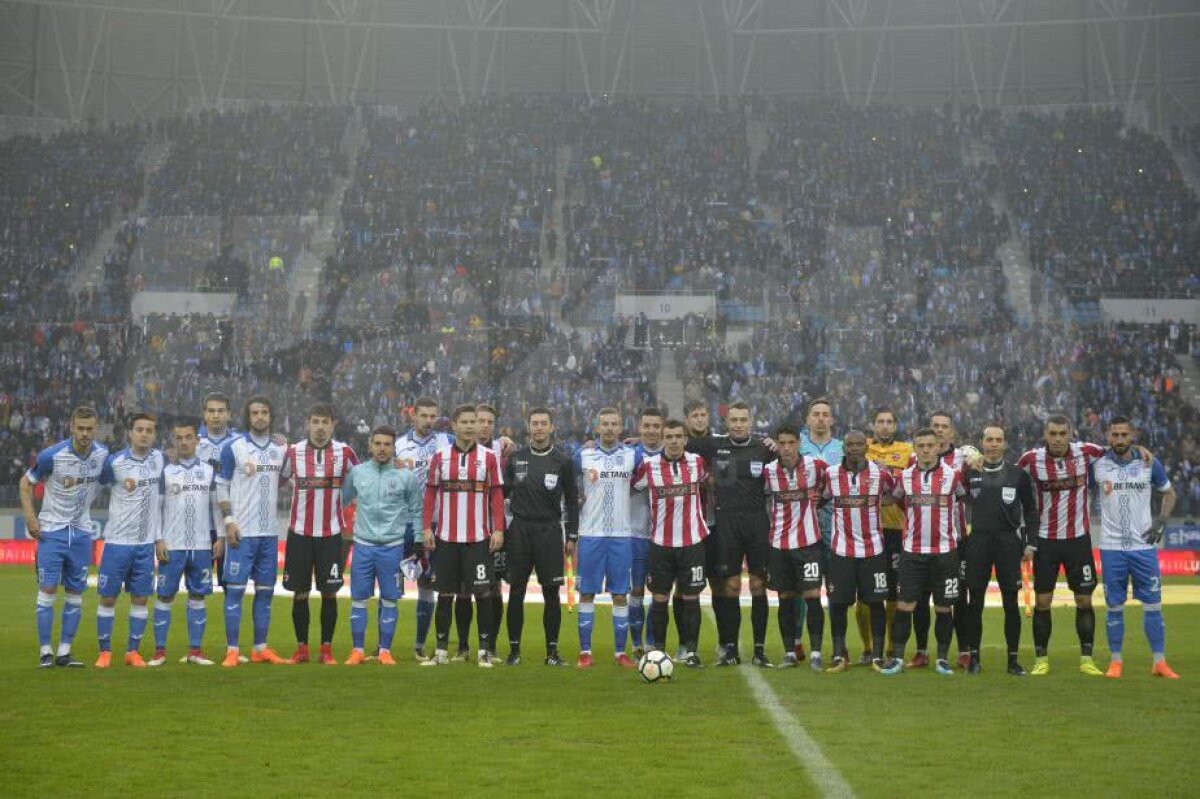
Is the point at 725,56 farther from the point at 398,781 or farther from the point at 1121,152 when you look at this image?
the point at 398,781

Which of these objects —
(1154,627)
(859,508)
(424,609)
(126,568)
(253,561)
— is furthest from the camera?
(424,609)

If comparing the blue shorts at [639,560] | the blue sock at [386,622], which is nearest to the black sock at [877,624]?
the blue shorts at [639,560]

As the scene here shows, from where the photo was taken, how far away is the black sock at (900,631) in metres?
12.2

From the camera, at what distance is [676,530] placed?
12305mm

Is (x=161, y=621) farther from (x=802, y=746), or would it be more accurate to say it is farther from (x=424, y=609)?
(x=802, y=746)

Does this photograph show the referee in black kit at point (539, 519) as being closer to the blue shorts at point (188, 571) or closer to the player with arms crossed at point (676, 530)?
the player with arms crossed at point (676, 530)

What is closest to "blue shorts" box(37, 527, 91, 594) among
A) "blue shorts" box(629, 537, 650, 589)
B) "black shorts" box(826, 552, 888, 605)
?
"blue shorts" box(629, 537, 650, 589)

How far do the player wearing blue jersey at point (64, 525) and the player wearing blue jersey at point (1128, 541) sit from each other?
8585 millimetres

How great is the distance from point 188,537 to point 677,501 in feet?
14.0

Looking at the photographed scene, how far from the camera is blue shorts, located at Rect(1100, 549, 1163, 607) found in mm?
12070

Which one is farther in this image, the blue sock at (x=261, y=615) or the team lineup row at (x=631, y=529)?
the blue sock at (x=261, y=615)

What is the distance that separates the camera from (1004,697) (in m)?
10.7

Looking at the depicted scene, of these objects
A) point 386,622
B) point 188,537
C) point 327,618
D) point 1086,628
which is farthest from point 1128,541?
point 188,537

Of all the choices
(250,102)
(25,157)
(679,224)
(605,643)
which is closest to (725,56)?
(679,224)
